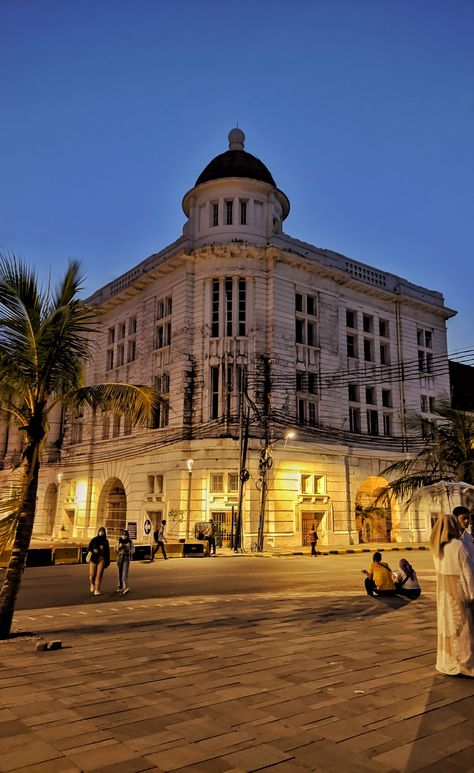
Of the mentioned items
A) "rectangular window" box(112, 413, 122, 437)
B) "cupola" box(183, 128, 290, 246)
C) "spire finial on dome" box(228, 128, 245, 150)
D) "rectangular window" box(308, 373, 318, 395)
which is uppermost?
"spire finial on dome" box(228, 128, 245, 150)

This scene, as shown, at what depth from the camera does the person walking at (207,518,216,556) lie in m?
27.7

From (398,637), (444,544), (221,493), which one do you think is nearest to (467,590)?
(444,544)

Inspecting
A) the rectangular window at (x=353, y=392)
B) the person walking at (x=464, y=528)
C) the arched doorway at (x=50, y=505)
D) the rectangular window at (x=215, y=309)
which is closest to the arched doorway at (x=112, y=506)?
the arched doorway at (x=50, y=505)

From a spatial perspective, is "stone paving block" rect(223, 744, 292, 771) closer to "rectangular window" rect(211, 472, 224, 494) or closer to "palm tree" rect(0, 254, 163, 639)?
"palm tree" rect(0, 254, 163, 639)

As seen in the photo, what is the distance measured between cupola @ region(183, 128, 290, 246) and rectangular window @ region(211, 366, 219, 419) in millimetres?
8417

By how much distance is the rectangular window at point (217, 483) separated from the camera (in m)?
32.0

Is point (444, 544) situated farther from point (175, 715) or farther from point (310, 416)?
point (310, 416)

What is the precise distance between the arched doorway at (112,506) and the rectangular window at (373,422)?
17.9 m

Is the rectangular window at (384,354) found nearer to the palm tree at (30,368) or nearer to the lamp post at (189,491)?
the lamp post at (189,491)

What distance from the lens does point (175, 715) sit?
503 centimetres

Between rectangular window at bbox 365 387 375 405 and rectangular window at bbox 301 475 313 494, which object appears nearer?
rectangular window at bbox 301 475 313 494

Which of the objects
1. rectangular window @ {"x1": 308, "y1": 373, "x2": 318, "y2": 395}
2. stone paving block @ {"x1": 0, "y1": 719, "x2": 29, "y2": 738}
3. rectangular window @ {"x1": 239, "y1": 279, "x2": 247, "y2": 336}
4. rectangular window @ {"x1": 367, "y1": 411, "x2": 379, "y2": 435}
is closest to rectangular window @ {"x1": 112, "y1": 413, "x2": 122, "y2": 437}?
rectangular window @ {"x1": 239, "y1": 279, "x2": 247, "y2": 336}

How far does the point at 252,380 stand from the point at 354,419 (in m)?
9.56

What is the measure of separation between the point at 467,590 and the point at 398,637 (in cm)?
244
